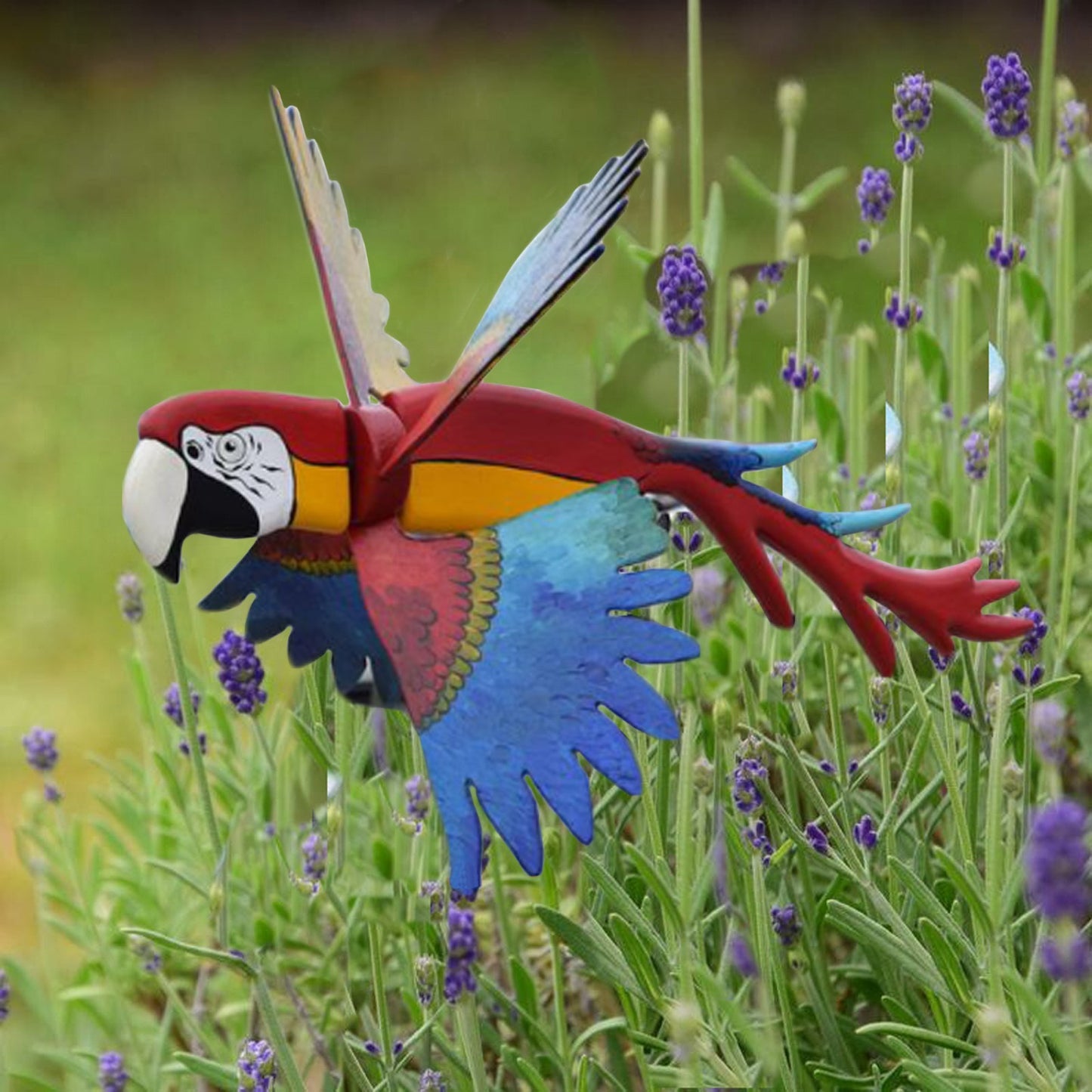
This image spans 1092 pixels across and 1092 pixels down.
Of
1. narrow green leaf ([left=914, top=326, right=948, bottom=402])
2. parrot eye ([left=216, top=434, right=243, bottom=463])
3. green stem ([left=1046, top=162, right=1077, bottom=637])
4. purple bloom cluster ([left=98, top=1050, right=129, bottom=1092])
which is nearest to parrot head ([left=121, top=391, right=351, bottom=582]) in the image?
parrot eye ([left=216, top=434, right=243, bottom=463])

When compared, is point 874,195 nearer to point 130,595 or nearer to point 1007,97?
point 1007,97

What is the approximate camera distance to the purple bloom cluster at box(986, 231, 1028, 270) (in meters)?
0.77

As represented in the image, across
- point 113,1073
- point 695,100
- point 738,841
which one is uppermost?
point 695,100

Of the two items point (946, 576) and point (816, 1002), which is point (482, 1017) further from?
point (946, 576)

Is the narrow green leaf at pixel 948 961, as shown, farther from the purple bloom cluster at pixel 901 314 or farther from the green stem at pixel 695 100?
the green stem at pixel 695 100

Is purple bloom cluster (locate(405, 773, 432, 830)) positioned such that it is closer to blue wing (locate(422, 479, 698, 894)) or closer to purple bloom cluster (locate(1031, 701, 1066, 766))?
blue wing (locate(422, 479, 698, 894))

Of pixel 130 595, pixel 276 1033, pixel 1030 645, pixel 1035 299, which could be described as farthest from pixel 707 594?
pixel 1035 299

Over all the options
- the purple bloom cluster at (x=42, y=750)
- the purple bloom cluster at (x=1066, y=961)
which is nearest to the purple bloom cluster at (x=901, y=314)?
the purple bloom cluster at (x=1066, y=961)

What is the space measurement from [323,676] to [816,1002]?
0.25 m

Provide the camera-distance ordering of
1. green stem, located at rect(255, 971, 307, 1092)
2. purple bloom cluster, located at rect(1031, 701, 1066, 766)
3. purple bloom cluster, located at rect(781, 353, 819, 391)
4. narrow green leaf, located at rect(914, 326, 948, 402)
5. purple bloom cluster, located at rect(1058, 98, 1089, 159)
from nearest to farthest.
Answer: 1. purple bloom cluster, located at rect(1031, 701, 1066, 766)
2. green stem, located at rect(255, 971, 307, 1092)
3. purple bloom cluster, located at rect(781, 353, 819, 391)
4. purple bloom cluster, located at rect(1058, 98, 1089, 159)
5. narrow green leaf, located at rect(914, 326, 948, 402)

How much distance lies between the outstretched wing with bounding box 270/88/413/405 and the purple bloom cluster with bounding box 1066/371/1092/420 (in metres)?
0.33

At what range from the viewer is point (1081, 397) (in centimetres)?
85

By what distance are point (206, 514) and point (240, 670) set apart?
13 centimetres

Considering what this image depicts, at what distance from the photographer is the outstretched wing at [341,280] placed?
2.23 feet
